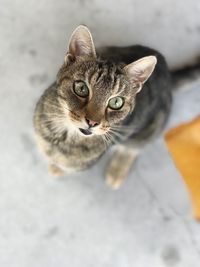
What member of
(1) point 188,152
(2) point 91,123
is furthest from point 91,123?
(1) point 188,152

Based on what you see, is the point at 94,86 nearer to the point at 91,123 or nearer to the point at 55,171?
the point at 91,123

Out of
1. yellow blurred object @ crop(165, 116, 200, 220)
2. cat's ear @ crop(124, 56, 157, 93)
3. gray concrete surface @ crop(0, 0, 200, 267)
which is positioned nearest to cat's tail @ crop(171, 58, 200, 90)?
gray concrete surface @ crop(0, 0, 200, 267)

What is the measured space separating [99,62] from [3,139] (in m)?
0.68

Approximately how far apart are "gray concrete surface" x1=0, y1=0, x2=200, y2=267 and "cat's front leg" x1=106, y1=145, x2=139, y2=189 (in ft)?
0.12

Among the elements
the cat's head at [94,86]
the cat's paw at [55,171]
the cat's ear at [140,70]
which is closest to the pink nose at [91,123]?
the cat's head at [94,86]

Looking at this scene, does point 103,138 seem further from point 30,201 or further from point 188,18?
point 188,18

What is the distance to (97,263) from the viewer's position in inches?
71.3

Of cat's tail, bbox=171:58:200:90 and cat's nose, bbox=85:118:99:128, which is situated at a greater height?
cat's nose, bbox=85:118:99:128

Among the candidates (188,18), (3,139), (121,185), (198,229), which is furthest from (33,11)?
(198,229)

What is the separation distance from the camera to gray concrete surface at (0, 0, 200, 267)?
1.80m

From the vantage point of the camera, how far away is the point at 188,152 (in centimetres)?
193

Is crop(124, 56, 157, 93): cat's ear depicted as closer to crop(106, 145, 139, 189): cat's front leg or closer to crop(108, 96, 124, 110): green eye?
crop(108, 96, 124, 110): green eye

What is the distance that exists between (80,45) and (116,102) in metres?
0.20

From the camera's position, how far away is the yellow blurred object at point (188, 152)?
191 centimetres
